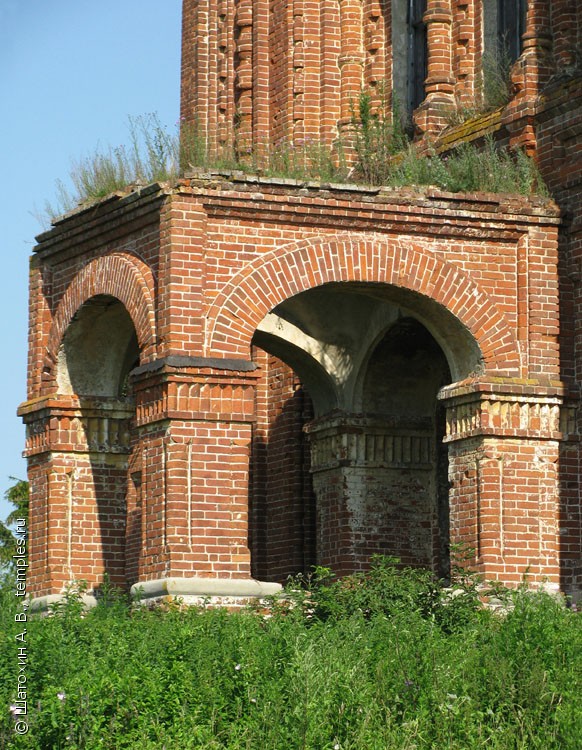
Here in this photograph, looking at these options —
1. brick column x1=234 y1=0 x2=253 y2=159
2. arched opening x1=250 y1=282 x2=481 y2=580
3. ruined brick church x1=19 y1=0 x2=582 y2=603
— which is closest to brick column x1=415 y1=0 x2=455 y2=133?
ruined brick church x1=19 y1=0 x2=582 y2=603

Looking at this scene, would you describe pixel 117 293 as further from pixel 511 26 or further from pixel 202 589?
pixel 511 26

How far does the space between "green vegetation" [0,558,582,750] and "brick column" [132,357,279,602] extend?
1672 millimetres

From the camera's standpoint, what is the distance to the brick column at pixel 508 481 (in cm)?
1513

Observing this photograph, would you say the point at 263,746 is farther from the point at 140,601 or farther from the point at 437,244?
the point at 437,244

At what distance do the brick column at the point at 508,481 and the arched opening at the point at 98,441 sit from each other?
339cm

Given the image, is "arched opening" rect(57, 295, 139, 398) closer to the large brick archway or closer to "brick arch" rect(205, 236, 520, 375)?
the large brick archway

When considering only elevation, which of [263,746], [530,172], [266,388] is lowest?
[263,746]

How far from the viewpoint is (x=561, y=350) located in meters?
15.8

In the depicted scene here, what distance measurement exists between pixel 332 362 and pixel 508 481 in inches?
122

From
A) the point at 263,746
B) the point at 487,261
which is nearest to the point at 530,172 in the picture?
the point at 487,261

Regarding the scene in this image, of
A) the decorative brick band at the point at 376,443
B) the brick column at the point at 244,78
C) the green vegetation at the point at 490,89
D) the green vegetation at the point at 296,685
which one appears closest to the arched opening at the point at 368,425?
the decorative brick band at the point at 376,443

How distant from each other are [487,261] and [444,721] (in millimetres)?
6310

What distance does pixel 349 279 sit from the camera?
15.3 metres

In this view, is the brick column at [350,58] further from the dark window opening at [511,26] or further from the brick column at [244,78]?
Result: the dark window opening at [511,26]
